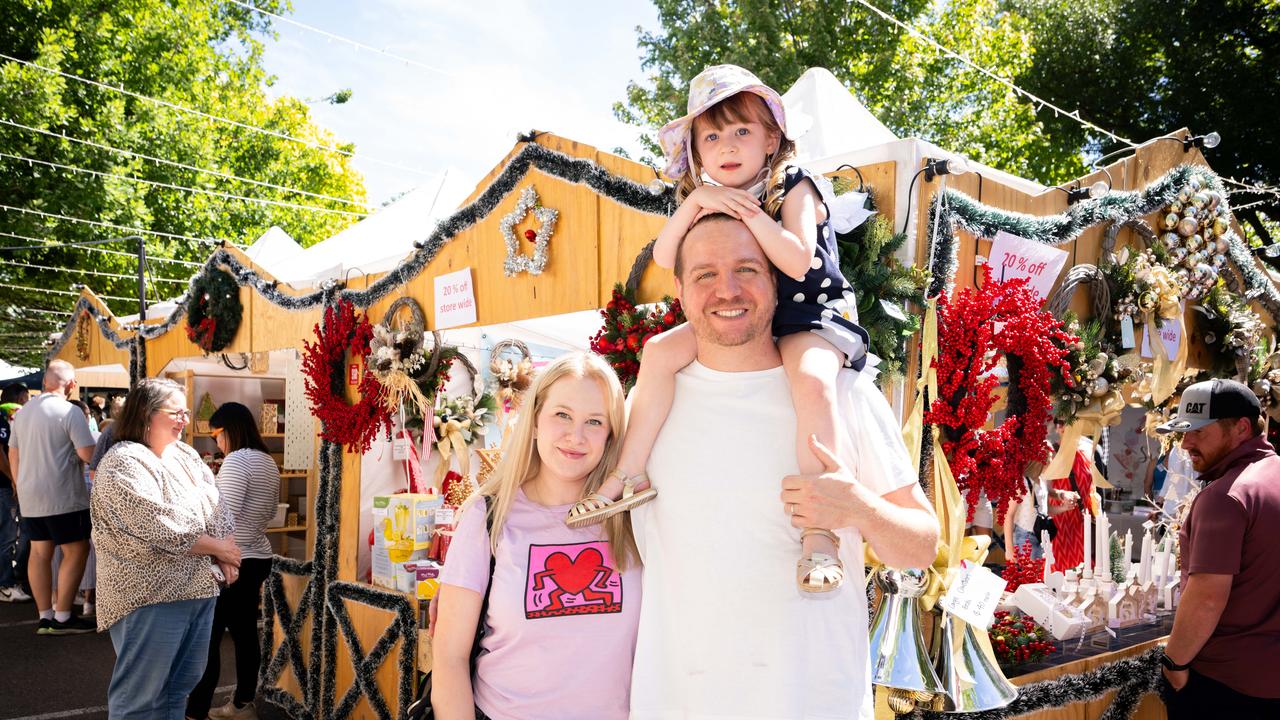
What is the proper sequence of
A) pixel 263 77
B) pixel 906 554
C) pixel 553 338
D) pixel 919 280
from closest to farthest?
pixel 906 554, pixel 919 280, pixel 553 338, pixel 263 77

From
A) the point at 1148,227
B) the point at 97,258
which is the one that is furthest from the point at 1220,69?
the point at 97,258

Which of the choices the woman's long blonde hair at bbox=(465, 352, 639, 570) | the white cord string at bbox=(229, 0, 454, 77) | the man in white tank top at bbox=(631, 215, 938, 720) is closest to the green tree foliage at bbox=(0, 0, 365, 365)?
the white cord string at bbox=(229, 0, 454, 77)

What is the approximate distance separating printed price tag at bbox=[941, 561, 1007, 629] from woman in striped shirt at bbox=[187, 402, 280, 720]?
3.65 meters

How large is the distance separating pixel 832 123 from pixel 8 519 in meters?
8.20

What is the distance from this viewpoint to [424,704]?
6.65 ft

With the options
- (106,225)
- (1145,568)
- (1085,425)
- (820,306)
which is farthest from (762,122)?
(106,225)

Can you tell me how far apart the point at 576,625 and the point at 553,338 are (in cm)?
447

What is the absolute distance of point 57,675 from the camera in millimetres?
5656

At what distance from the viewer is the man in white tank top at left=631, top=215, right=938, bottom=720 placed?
5.16ft

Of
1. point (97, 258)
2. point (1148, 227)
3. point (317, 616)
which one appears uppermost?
point (97, 258)

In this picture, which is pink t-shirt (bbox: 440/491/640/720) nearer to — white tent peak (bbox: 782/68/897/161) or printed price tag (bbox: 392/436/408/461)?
white tent peak (bbox: 782/68/897/161)

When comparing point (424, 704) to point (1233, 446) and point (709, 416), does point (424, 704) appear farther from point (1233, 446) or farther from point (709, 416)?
point (1233, 446)

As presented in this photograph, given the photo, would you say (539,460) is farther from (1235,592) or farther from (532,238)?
(1235,592)

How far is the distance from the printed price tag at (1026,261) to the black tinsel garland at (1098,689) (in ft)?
4.54
